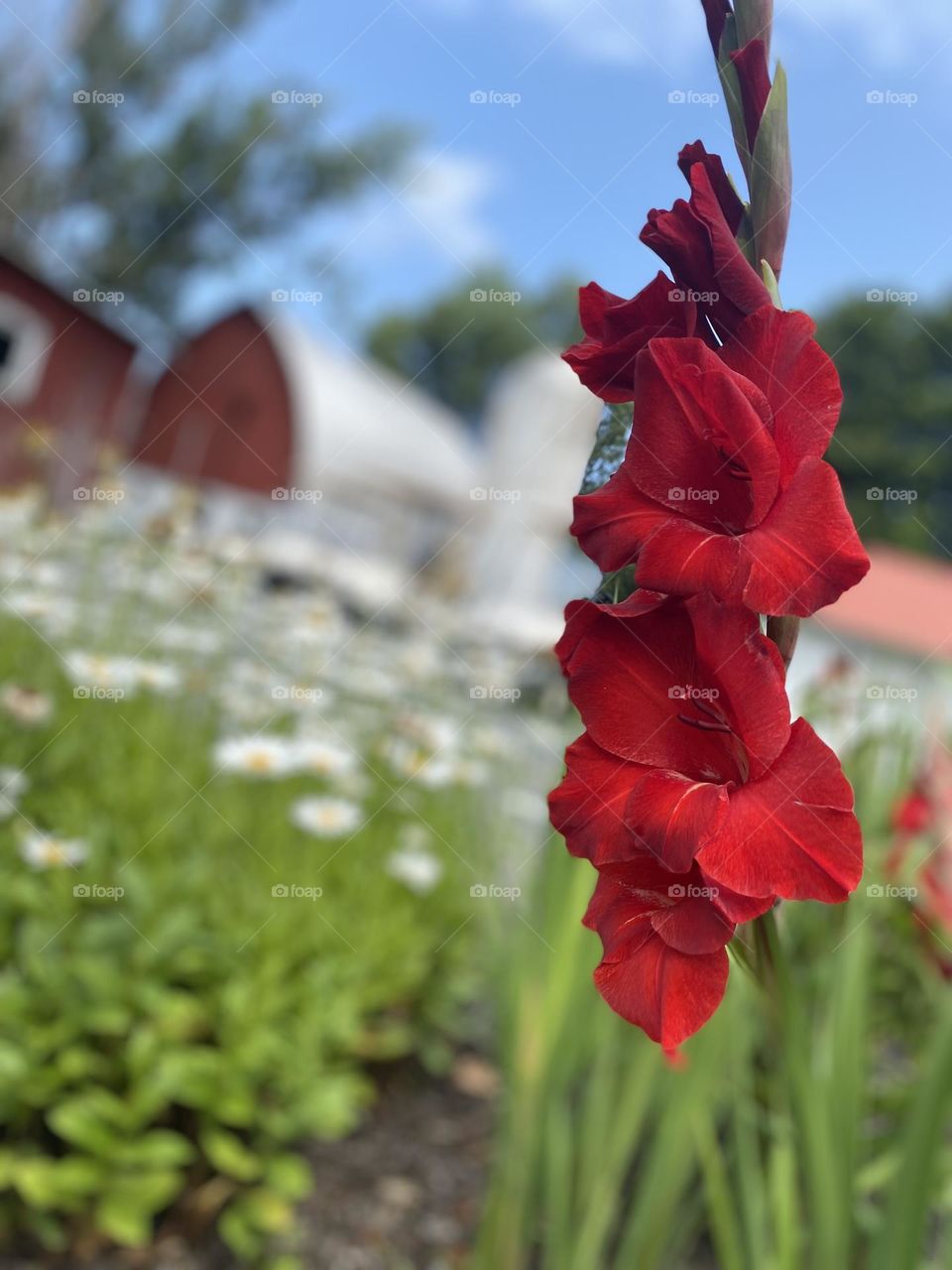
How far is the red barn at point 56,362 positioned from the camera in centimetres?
930

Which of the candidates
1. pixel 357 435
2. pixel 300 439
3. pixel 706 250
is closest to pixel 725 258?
pixel 706 250

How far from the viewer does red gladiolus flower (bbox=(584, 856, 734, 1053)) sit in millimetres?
262

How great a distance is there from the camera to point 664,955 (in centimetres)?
27

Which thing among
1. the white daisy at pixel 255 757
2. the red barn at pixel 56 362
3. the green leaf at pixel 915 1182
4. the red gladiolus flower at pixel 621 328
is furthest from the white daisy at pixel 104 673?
the red barn at pixel 56 362

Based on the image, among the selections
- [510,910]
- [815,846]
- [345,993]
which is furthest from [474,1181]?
[815,846]

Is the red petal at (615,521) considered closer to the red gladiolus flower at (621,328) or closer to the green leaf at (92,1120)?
the red gladiolus flower at (621,328)

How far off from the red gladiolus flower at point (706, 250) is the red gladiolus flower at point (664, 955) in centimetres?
15

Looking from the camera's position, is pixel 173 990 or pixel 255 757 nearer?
pixel 173 990

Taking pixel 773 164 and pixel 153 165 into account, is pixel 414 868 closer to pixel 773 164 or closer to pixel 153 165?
pixel 773 164

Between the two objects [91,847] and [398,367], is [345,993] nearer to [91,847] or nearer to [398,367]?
[91,847]

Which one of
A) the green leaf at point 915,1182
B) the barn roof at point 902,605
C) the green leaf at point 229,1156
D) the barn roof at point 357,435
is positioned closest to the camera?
the green leaf at point 915,1182

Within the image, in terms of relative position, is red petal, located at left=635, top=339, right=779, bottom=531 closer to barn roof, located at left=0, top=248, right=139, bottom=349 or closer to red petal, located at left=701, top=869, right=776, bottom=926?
red petal, located at left=701, top=869, right=776, bottom=926

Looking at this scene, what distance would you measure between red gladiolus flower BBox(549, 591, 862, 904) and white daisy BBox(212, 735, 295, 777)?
1.51m

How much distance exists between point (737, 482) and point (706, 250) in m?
0.06
